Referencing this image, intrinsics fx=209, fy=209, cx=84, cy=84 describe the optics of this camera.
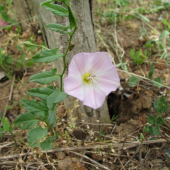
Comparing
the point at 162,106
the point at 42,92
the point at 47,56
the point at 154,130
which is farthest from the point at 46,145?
the point at 162,106

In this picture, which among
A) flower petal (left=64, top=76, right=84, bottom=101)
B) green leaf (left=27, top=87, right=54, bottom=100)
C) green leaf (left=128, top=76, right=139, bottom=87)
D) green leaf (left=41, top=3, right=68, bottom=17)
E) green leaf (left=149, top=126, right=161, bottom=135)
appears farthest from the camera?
green leaf (left=128, top=76, right=139, bottom=87)

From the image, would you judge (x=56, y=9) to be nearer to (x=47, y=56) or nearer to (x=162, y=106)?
(x=47, y=56)

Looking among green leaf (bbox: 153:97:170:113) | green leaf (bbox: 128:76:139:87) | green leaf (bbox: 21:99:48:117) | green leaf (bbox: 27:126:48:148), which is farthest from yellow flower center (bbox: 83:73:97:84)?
green leaf (bbox: 128:76:139:87)

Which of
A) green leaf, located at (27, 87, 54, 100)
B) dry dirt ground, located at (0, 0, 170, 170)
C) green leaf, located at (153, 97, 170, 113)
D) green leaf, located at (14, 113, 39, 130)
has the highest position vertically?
green leaf, located at (27, 87, 54, 100)

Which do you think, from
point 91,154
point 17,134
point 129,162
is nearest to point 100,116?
point 91,154

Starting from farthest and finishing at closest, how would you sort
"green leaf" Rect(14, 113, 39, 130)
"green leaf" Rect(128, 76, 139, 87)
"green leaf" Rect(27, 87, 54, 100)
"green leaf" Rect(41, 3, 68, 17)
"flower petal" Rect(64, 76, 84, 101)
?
"green leaf" Rect(128, 76, 139, 87), "green leaf" Rect(14, 113, 39, 130), "green leaf" Rect(27, 87, 54, 100), "flower petal" Rect(64, 76, 84, 101), "green leaf" Rect(41, 3, 68, 17)

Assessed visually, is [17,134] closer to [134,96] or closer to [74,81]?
[74,81]

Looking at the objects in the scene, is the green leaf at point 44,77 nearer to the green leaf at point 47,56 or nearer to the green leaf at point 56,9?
the green leaf at point 47,56

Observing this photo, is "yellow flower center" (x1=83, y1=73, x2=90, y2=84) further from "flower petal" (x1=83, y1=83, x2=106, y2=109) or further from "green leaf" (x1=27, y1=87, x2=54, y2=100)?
"green leaf" (x1=27, y1=87, x2=54, y2=100)
